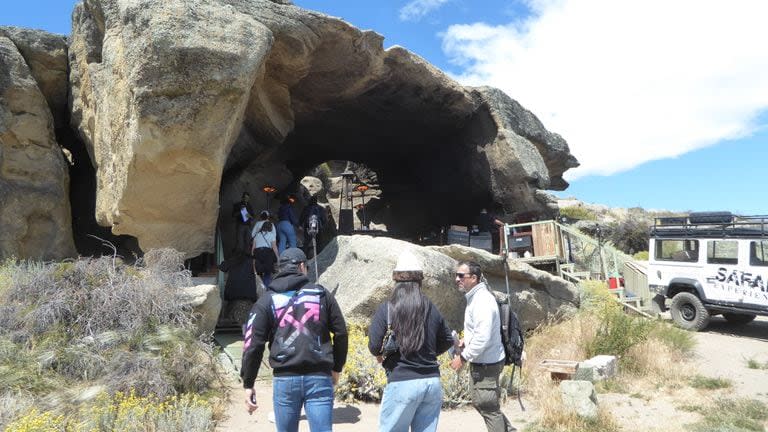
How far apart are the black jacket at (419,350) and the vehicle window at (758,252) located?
9483 mm

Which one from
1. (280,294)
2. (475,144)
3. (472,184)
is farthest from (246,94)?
(472,184)

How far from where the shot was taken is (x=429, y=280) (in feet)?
24.7

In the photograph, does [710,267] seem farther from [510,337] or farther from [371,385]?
[510,337]

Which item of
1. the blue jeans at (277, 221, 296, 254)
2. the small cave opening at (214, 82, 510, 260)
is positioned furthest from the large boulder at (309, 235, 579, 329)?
the small cave opening at (214, 82, 510, 260)

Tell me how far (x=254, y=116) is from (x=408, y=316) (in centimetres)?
851

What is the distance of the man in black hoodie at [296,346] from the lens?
3.07m

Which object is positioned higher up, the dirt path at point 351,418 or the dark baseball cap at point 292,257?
the dark baseball cap at point 292,257

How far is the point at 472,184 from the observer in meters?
14.6

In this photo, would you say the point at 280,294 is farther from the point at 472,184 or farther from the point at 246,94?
the point at 472,184

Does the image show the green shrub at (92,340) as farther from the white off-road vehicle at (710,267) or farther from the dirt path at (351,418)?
the white off-road vehicle at (710,267)

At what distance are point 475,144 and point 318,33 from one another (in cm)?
532

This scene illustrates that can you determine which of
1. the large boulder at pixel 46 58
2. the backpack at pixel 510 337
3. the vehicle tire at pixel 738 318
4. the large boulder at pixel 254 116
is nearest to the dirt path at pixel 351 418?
the backpack at pixel 510 337

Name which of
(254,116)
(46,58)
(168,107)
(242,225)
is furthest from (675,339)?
(46,58)

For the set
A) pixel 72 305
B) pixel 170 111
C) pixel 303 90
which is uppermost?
pixel 303 90
